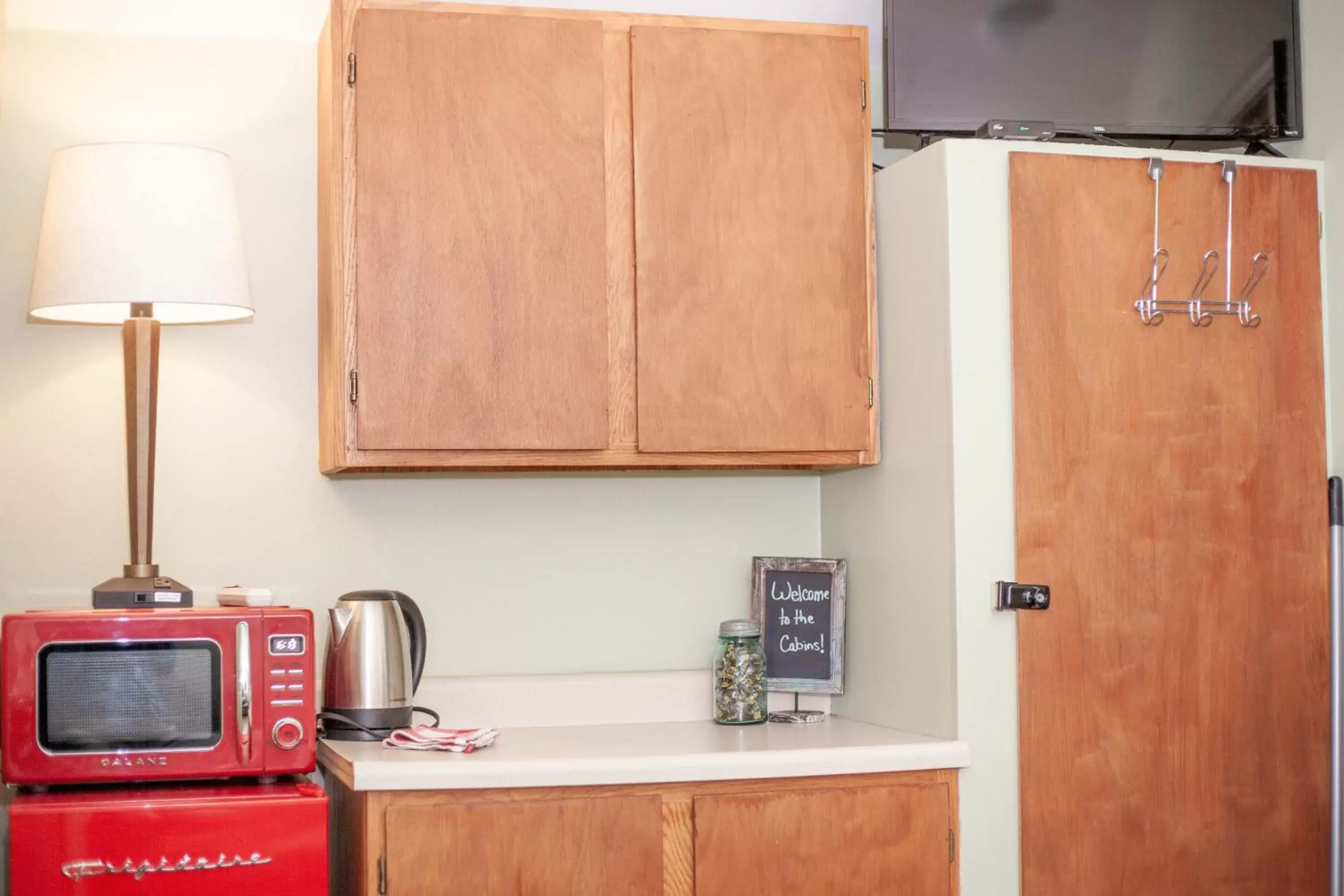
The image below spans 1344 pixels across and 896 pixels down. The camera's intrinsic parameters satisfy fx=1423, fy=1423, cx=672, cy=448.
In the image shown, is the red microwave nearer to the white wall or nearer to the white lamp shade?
the white lamp shade

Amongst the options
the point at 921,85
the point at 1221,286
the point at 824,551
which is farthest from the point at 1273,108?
the point at 824,551

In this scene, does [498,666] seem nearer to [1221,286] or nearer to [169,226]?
[169,226]

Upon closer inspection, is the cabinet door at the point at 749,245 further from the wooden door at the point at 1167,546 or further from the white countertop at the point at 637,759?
the white countertop at the point at 637,759

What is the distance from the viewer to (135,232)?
2.27 meters

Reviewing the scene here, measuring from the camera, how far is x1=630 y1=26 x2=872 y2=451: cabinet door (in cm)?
248

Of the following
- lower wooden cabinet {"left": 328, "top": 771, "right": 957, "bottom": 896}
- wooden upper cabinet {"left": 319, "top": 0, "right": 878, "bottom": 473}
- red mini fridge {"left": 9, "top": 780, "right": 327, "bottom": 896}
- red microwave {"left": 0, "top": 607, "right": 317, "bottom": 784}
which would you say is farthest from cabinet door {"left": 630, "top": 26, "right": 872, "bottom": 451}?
red mini fridge {"left": 9, "top": 780, "right": 327, "bottom": 896}

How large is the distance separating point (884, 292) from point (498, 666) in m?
1.02

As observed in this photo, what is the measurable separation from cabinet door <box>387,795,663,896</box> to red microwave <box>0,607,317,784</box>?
0.73 ft

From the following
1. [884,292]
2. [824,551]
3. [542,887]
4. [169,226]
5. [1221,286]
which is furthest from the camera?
[824,551]

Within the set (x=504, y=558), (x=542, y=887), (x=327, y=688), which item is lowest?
(x=542, y=887)

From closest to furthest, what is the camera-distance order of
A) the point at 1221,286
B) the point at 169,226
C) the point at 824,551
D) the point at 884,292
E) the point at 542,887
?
the point at 542,887, the point at 169,226, the point at 1221,286, the point at 884,292, the point at 824,551

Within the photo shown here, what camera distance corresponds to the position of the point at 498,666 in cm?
273

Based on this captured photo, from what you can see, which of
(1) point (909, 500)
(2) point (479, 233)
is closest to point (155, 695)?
(2) point (479, 233)

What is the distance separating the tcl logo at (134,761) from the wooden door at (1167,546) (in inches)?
52.9
